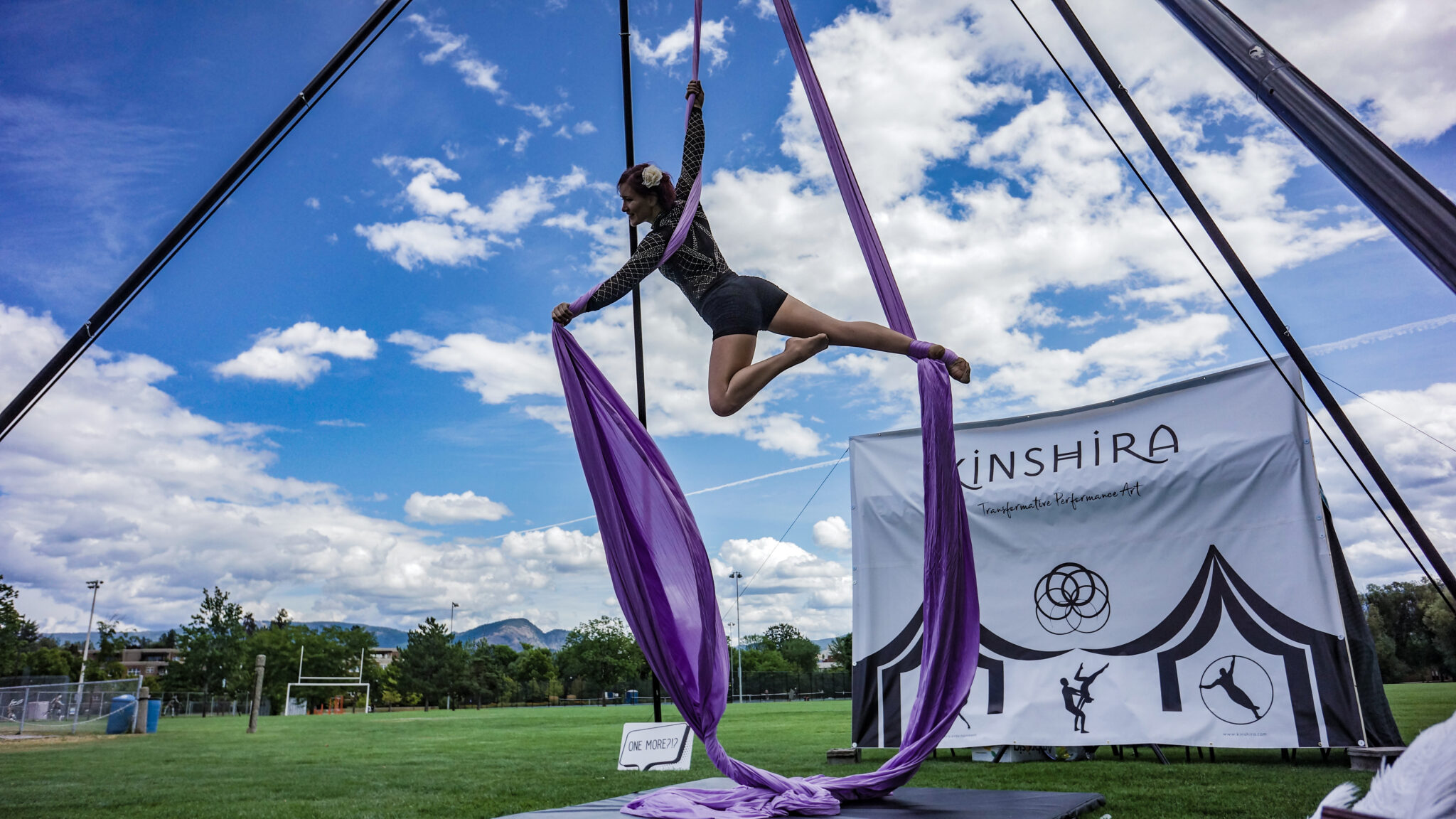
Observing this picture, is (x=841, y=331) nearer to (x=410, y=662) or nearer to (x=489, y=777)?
(x=489, y=777)

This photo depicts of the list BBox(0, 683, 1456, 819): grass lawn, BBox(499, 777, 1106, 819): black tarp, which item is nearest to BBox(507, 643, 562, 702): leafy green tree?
BBox(0, 683, 1456, 819): grass lawn

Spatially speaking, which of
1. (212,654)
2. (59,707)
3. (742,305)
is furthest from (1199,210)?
(212,654)

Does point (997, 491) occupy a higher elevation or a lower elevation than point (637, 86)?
lower

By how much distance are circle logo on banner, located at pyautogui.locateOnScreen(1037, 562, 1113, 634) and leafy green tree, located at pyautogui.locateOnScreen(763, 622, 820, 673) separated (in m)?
50.3

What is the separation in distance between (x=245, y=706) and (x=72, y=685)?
89.5 feet

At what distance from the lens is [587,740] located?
31.3 feet

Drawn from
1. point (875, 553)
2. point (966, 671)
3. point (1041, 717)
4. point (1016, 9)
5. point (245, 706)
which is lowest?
point (245, 706)

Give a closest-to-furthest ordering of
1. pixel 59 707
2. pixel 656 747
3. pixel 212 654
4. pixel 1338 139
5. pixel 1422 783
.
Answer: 1. pixel 1422 783
2. pixel 1338 139
3. pixel 656 747
4. pixel 59 707
5. pixel 212 654

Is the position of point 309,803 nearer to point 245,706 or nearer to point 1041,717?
point 1041,717

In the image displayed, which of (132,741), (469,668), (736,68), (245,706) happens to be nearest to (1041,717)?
(736,68)

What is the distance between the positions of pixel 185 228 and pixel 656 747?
13.1ft

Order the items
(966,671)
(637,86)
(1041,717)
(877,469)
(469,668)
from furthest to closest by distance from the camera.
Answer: (469,668)
(877,469)
(1041,717)
(637,86)
(966,671)

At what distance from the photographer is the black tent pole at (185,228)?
3.50 meters

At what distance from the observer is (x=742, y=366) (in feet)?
11.8
